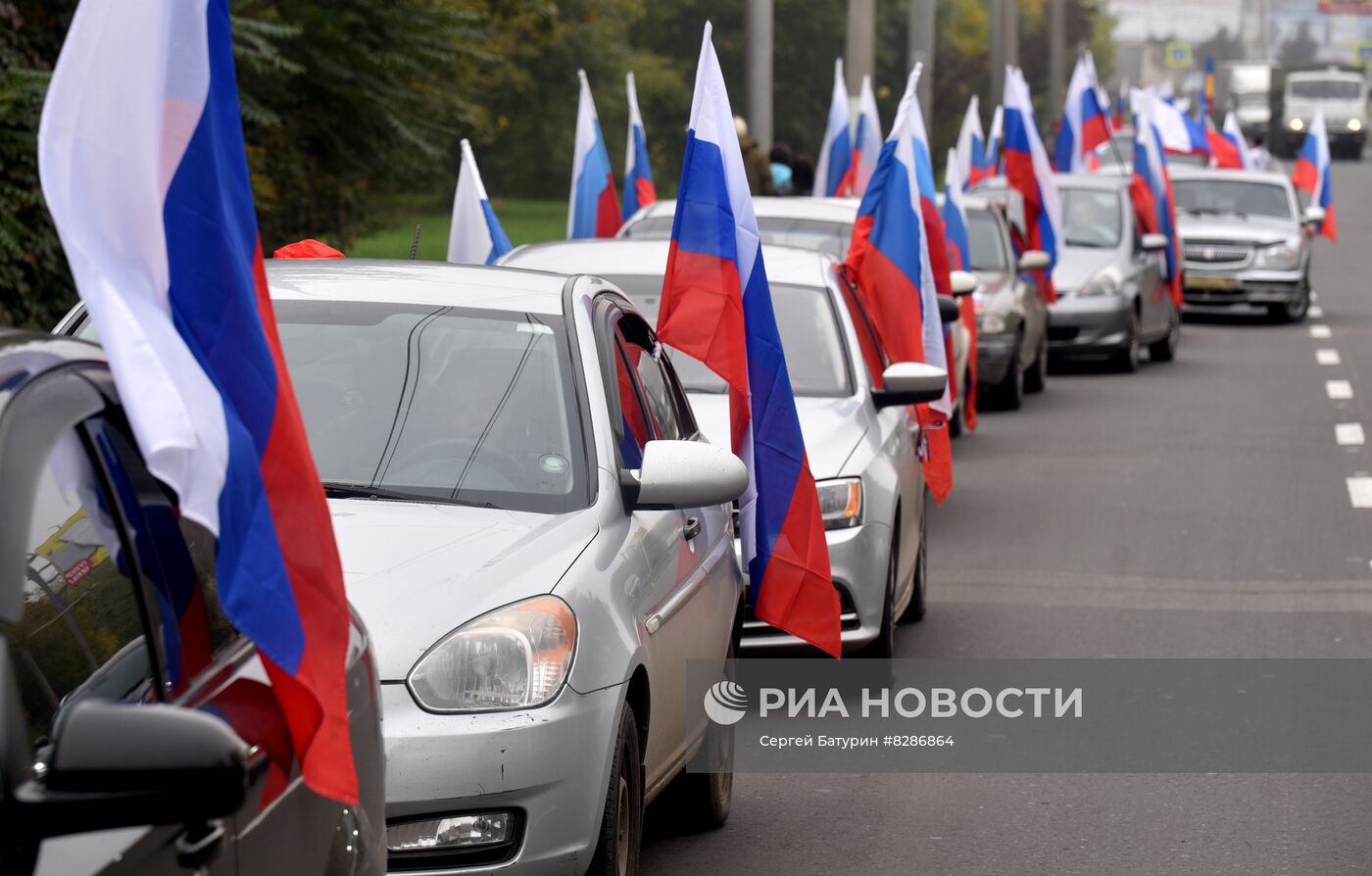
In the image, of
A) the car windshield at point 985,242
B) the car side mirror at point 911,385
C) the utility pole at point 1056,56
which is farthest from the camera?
the utility pole at point 1056,56

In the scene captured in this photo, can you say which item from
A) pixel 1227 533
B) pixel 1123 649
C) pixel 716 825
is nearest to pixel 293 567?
pixel 716 825

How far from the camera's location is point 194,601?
10.8ft

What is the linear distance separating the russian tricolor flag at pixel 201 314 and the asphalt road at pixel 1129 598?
2821 mm

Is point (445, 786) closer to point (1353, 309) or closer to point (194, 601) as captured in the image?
point (194, 601)

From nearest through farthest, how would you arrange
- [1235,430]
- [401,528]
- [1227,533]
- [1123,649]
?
[401,528] < [1123,649] < [1227,533] < [1235,430]

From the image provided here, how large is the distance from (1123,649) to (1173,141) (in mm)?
21177

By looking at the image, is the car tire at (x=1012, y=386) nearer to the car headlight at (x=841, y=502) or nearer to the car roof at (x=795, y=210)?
the car roof at (x=795, y=210)

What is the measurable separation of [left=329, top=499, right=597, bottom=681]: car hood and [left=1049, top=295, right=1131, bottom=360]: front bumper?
15006mm

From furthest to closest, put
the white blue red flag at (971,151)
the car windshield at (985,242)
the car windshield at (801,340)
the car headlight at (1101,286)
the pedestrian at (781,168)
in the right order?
the white blue red flag at (971,151) < the pedestrian at (781,168) < the car headlight at (1101,286) < the car windshield at (985,242) < the car windshield at (801,340)

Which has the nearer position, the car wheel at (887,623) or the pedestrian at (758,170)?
the car wheel at (887,623)

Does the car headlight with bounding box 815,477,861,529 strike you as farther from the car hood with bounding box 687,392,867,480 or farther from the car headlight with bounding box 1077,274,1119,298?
the car headlight with bounding box 1077,274,1119,298

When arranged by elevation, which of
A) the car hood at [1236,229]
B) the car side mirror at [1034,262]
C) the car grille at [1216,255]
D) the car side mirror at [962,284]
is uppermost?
the car side mirror at [962,284]

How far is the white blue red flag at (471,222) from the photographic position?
12031 millimetres

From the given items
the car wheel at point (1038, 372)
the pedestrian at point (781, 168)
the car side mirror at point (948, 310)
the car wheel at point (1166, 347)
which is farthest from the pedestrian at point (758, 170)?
the car side mirror at point (948, 310)
